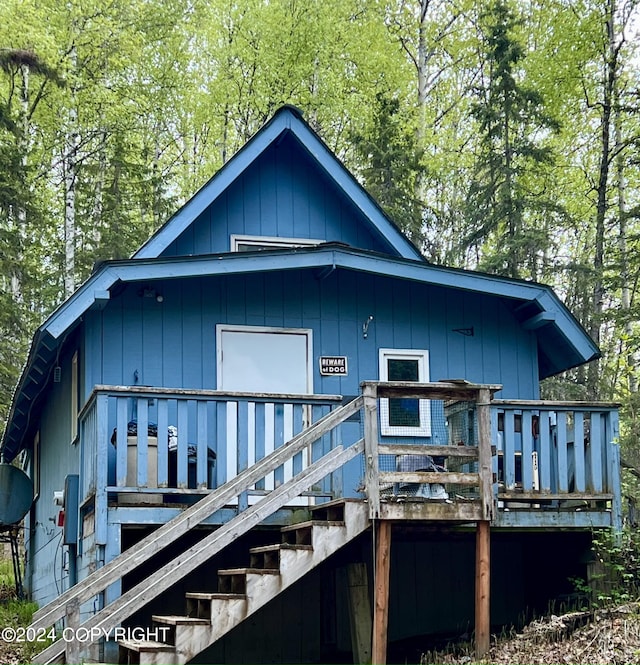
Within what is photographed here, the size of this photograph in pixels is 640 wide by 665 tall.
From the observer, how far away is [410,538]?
40.1 ft

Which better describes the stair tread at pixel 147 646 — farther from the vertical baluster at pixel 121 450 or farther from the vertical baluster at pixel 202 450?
the vertical baluster at pixel 202 450

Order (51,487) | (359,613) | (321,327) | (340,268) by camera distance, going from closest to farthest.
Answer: (359,613), (340,268), (321,327), (51,487)

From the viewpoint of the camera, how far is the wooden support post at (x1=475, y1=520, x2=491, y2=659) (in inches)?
393

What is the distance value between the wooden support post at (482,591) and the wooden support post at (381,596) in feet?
2.99

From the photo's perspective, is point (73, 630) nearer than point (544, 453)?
Yes

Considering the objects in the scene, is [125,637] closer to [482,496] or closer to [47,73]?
[482,496]

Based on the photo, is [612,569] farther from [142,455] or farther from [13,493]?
[13,493]

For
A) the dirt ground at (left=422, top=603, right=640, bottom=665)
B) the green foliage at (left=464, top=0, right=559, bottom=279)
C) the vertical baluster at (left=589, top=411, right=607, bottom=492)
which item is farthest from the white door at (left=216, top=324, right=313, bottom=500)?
the green foliage at (left=464, top=0, right=559, bottom=279)

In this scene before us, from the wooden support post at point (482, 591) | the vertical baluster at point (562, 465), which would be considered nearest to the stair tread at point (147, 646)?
the wooden support post at point (482, 591)

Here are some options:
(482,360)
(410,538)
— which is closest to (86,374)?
(410,538)

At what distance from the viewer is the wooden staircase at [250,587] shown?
8.98m

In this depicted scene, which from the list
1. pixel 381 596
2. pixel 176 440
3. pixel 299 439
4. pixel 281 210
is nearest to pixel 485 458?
pixel 381 596

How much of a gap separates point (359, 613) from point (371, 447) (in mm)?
2136

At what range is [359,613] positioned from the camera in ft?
36.8
